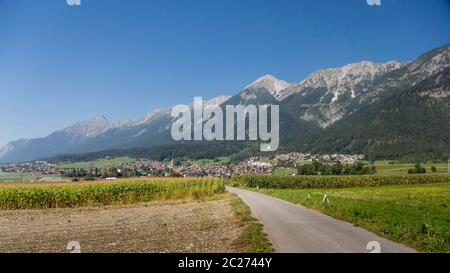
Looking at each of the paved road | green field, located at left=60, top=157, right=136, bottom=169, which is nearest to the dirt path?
the paved road

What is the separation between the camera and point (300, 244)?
37.8 ft

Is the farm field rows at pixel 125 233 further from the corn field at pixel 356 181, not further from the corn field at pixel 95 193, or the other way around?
the corn field at pixel 356 181

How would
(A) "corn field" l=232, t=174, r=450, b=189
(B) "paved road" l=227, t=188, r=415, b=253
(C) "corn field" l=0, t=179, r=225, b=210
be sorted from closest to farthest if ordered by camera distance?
(B) "paved road" l=227, t=188, r=415, b=253 → (C) "corn field" l=0, t=179, r=225, b=210 → (A) "corn field" l=232, t=174, r=450, b=189

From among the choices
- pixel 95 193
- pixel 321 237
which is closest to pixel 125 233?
pixel 321 237

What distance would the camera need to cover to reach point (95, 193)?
35031 mm

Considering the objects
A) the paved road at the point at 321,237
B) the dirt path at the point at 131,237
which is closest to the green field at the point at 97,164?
the dirt path at the point at 131,237

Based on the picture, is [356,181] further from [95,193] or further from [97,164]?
[97,164]

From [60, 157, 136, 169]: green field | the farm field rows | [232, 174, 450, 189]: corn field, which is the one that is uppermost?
the farm field rows

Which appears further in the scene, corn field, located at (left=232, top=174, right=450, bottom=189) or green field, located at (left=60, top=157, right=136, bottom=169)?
green field, located at (left=60, top=157, right=136, bottom=169)

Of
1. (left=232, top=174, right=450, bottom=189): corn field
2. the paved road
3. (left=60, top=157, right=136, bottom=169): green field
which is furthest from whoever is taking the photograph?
(left=60, top=157, right=136, bottom=169): green field

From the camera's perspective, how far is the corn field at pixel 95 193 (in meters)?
32.0

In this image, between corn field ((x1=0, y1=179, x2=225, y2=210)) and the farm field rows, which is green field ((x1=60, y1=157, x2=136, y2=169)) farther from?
the farm field rows

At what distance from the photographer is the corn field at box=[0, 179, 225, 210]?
105ft
